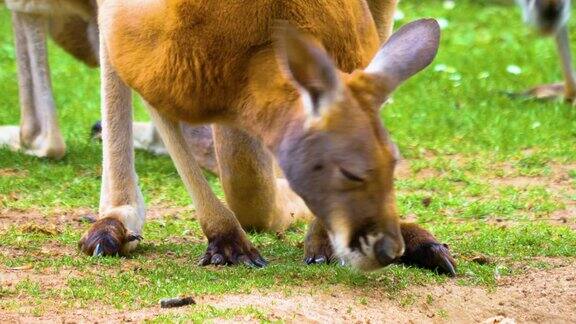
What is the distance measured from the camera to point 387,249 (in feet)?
12.6

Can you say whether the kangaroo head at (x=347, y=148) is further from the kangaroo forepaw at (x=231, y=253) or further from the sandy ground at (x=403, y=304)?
the kangaroo forepaw at (x=231, y=253)

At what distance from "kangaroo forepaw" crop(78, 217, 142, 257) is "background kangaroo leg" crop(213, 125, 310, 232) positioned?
62 cm

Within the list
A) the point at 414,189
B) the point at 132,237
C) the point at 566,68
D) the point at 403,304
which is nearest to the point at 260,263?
the point at 132,237

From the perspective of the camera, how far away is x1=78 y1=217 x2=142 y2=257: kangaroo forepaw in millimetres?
4773

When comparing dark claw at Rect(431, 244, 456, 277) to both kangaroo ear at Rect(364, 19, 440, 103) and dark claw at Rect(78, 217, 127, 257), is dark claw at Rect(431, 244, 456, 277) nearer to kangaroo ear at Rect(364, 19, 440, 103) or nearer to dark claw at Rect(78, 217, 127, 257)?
kangaroo ear at Rect(364, 19, 440, 103)

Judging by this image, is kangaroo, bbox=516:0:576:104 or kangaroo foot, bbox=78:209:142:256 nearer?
kangaroo foot, bbox=78:209:142:256

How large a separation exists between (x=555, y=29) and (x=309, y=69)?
195 inches

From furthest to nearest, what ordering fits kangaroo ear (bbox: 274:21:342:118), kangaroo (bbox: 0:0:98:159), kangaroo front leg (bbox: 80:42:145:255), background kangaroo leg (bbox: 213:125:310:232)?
kangaroo (bbox: 0:0:98:159), background kangaroo leg (bbox: 213:125:310:232), kangaroo front leg (bbox: 80:42:145:255), kangaroo ear (bbox: 274:21:342:118)

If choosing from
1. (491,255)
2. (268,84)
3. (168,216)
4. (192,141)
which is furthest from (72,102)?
(268,84)

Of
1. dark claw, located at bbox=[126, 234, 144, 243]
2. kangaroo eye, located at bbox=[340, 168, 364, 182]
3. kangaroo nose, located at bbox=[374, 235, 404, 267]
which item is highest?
kangaroo eye, located at bbox=[340, 168, 364, 182]

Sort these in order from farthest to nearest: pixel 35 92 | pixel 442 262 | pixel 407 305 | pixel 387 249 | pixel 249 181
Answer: pixel 35 92 < pixel 249 181 < pixel 442 262 < pixel 407 305 < pixel 387 249

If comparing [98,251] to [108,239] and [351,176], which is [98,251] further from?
[351,176]

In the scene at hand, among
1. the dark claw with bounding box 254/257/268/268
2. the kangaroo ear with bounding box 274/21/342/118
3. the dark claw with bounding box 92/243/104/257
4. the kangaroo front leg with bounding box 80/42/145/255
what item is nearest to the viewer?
the kangaroo ear with bounding box 274/21/342/118

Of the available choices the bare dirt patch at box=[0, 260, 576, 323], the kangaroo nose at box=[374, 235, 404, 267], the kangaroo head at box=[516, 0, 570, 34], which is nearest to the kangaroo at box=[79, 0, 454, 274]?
the kangaroo nose at box=[374, 235, 404, 267]
